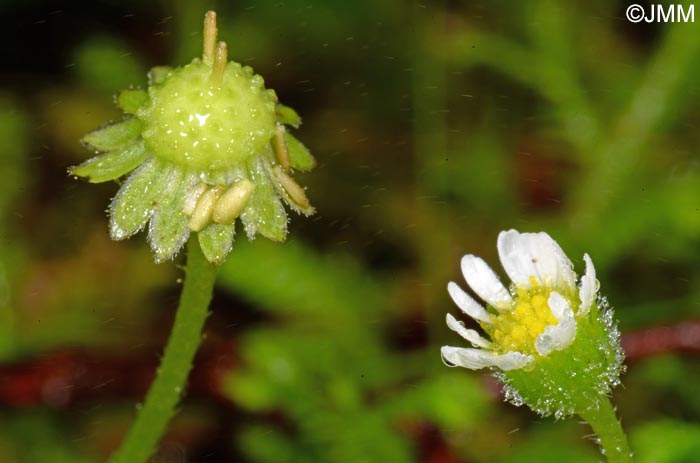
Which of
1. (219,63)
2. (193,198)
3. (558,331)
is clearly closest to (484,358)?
(558,331)

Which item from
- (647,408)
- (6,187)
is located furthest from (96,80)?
(647,408)

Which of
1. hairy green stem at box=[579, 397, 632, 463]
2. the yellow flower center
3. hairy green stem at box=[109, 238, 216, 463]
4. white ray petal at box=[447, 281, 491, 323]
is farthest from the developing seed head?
hairy green stem at box=[579, 397, 632, 463]

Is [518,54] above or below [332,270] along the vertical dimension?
above

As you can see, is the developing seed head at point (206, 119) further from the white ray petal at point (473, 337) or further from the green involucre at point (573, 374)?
the green involucre at point (573, 374)

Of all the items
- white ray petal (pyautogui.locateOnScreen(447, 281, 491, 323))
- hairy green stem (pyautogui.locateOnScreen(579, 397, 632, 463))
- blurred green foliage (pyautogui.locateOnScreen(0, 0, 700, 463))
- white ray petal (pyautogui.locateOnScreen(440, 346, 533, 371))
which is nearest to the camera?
white ray petal (pyautogui.locateOnScreen(440, 346, 533, 371))

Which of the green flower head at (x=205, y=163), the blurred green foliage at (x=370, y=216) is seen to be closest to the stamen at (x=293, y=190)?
the green flower head at (x=205, y=163)

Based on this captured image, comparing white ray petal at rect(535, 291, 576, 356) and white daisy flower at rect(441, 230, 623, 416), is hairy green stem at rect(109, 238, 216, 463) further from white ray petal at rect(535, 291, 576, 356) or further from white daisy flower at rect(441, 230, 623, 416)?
white ray petal at rect(535, 291, 576, 356)

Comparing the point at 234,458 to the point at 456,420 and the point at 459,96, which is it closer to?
the point at 456,420
